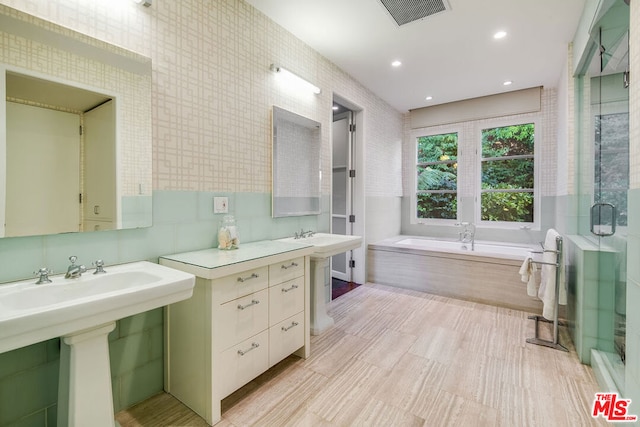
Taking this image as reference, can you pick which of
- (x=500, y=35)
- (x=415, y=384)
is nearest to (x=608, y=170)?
(x=500, y=35)

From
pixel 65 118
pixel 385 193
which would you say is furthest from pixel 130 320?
pixel 385 193

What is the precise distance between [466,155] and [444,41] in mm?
2136

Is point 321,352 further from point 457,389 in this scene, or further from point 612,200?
point 612,200

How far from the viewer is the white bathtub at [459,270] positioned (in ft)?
9.95

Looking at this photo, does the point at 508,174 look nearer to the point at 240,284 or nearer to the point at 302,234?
the point at 302,234

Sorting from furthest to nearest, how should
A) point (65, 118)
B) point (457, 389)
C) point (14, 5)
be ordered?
point (457, 389) < point (65, 118) < point (14, 5)

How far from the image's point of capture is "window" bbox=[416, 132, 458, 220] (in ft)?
14.8

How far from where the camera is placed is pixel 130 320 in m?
1.59

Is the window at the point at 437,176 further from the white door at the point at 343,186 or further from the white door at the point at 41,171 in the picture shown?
the white door at the point at 41,171

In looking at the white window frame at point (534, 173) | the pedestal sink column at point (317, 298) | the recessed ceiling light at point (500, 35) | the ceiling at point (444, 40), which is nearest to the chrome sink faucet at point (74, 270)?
the pedestal sink column at point (317, 298)

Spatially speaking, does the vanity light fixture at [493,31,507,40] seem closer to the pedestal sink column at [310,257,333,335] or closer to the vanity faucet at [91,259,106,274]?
the pedestal sink column at [310,257,333,335]

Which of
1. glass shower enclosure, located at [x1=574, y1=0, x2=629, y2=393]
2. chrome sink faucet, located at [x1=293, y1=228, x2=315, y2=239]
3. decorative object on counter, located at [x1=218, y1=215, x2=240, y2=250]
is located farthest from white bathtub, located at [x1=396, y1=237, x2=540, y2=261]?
decorative object on counter, located at [x1=218, y1=215, x2=240, y2=250]

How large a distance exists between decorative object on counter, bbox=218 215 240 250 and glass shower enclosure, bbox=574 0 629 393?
2.23 metres

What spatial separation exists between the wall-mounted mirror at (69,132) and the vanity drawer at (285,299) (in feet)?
2.83
